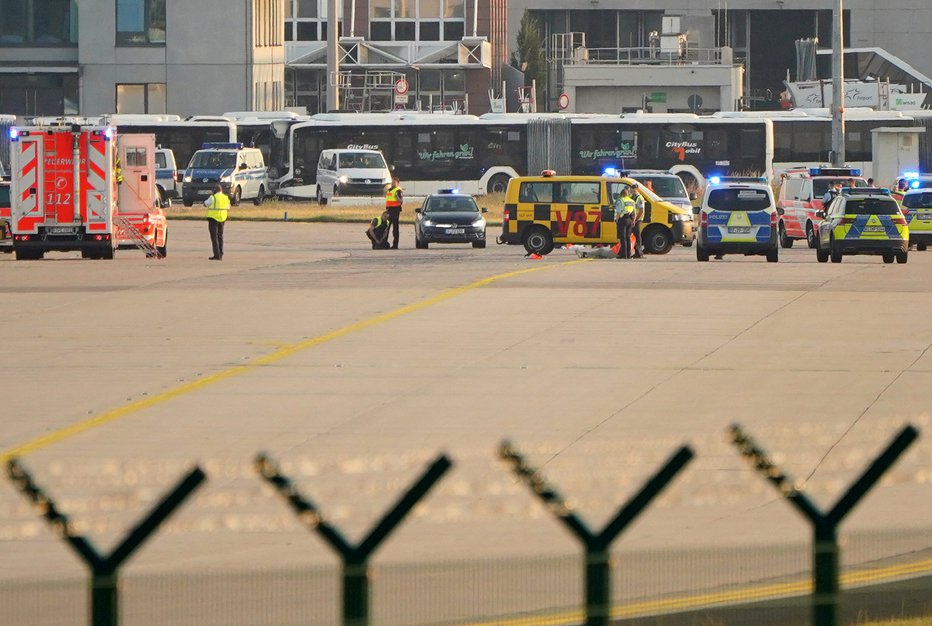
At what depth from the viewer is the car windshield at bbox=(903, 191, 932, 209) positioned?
40.7 meters

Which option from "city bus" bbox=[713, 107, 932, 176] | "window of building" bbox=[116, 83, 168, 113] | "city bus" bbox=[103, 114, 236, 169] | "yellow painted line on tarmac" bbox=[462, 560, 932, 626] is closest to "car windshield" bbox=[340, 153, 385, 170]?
"city bus" bbox=[103, 114, 236, 169]

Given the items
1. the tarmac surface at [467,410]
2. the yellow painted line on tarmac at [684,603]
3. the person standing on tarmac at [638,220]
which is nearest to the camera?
the yellow painted line on tarmac at [684,603]

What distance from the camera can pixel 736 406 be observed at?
1656 cm

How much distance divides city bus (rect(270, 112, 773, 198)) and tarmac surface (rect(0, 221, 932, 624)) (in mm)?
32670

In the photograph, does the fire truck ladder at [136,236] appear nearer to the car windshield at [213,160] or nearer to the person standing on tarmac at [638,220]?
the person standing on tarmac at [638,220]

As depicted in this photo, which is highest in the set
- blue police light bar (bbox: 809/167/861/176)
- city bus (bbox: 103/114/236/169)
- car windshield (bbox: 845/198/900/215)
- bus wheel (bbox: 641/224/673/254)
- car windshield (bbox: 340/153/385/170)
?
city bus (bbox: 103/114/236/169)

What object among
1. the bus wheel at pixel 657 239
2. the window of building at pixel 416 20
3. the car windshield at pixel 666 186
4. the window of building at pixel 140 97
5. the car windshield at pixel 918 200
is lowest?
the bus wheel at pixel 657 239

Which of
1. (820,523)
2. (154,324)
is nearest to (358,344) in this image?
(154,324)

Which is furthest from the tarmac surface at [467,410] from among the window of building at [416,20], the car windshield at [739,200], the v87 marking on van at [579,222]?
the window of building at [416,20]

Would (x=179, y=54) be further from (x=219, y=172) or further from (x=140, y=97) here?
(x=219, y=172)

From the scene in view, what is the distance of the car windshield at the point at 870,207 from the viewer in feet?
118

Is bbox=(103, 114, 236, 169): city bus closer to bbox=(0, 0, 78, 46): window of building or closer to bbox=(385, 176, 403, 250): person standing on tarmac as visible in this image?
bbox=(0, 0, 78, 46): window of building

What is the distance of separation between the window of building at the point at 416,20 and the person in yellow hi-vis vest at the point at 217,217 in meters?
61.7

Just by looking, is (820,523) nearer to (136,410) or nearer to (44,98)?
(136,410)
